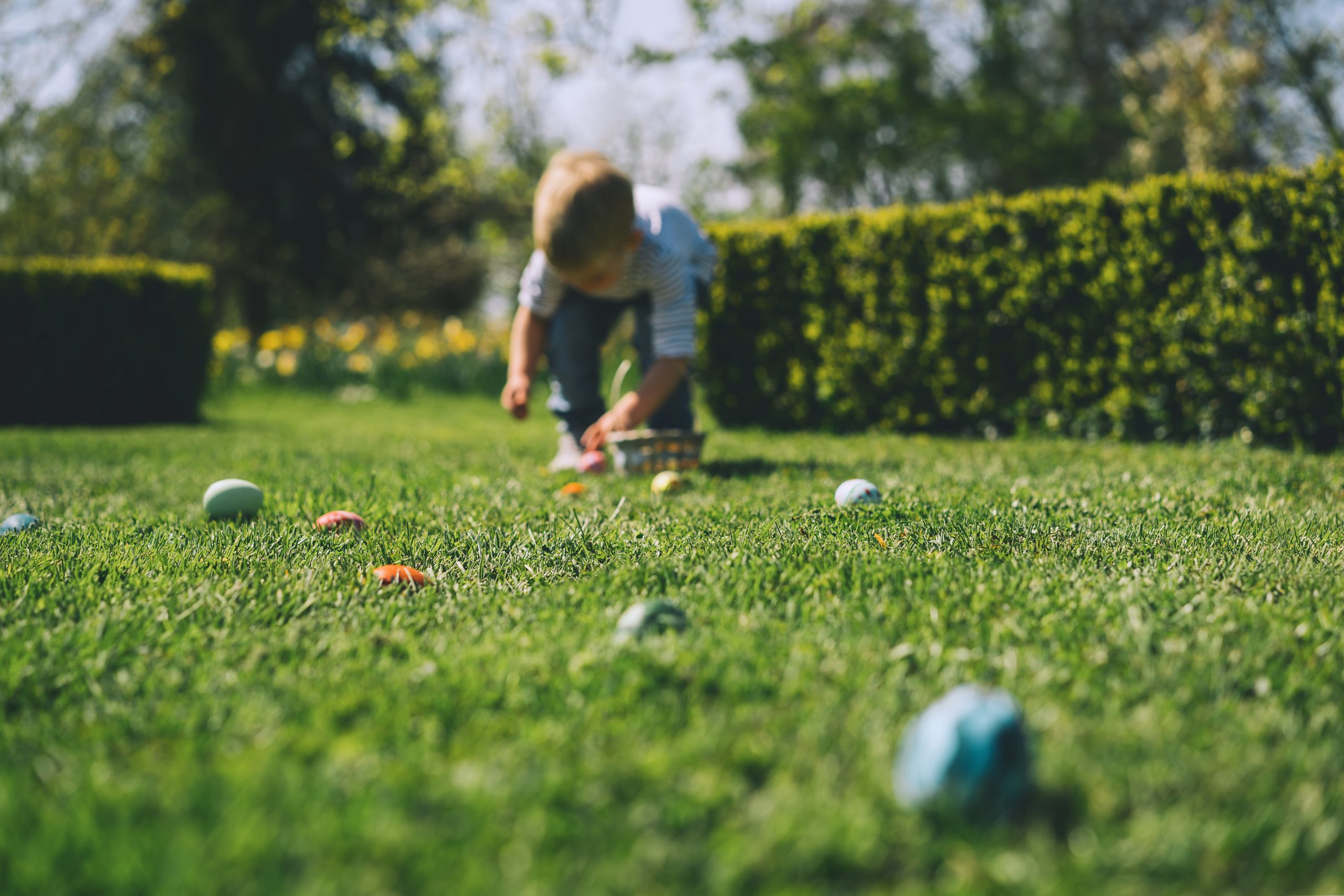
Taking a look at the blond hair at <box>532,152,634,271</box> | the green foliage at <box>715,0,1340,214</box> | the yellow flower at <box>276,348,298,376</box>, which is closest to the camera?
the blond hair at <box>532,152,634,271</box>

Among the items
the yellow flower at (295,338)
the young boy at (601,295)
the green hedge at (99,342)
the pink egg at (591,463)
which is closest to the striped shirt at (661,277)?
the young boy at (601,295)

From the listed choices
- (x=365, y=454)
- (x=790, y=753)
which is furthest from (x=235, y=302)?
(x=790, y=753)

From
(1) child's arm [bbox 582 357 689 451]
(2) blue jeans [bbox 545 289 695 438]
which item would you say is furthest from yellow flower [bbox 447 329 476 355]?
(1) child's arm [bbox 582 357 689 451]

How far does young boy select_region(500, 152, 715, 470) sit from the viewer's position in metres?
3.79

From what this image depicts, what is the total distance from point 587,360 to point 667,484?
1291 mm

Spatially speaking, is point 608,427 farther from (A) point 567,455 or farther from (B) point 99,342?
(B) point 99,342

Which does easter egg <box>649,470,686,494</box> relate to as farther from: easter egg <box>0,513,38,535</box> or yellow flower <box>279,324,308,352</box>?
yellow flower <box>279,324,308,352</box>

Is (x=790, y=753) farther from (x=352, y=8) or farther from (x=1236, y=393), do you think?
(x=352, y=8)

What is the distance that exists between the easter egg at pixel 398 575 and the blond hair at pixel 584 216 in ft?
6.04

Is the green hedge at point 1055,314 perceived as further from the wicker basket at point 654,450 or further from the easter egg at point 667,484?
the easter egg at point 667,484

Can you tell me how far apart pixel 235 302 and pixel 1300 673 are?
25414 millimetres

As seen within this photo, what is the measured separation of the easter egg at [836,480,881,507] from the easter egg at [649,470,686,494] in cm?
64

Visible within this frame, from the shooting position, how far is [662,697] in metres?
1.52

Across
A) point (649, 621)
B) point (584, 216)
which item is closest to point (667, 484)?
point (584, 216)
